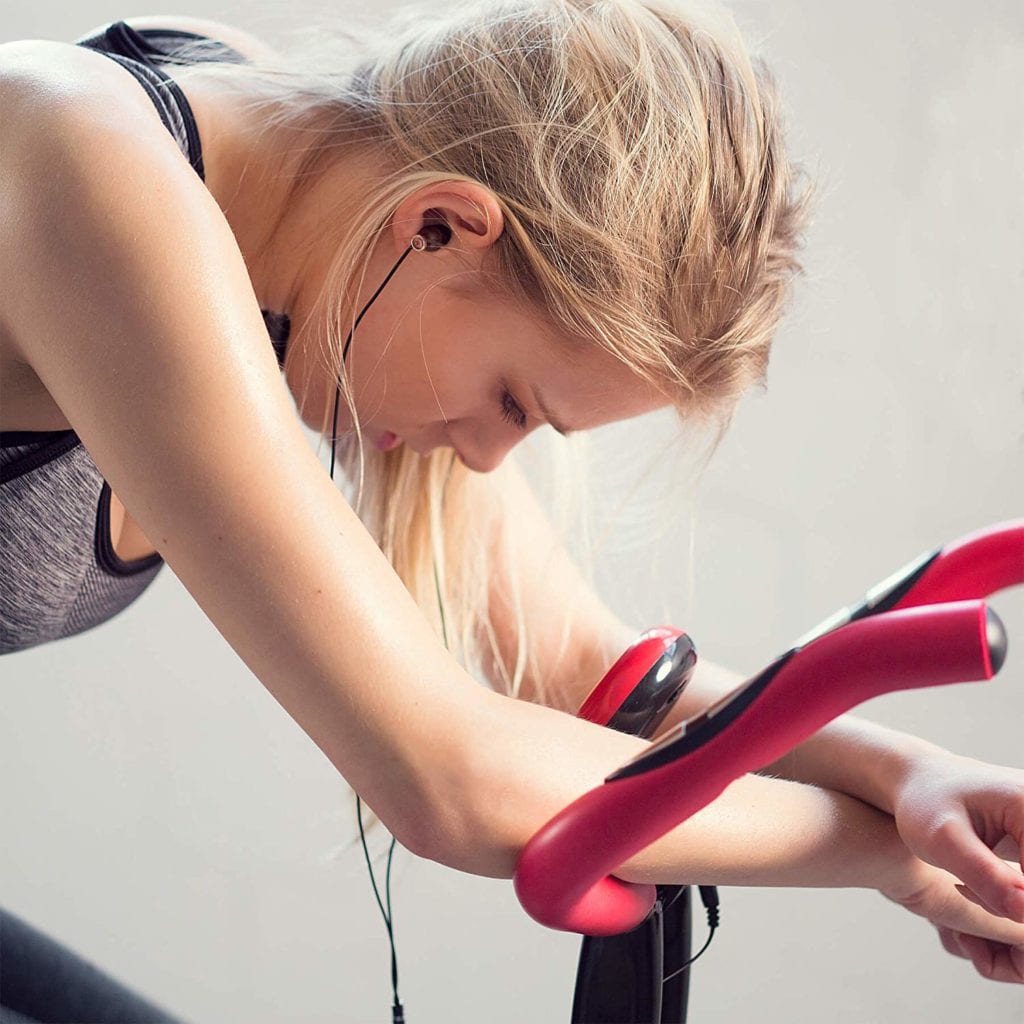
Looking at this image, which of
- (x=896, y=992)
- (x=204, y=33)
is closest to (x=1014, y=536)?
(x=204, y=33)

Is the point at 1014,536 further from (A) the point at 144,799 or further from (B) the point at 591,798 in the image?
(A) the point at 144,799

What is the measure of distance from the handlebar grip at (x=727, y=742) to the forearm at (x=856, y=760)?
190 mm

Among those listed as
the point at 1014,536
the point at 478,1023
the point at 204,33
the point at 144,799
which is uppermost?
the point at 204,33

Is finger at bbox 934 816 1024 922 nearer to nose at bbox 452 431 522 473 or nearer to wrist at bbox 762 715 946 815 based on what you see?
wrist at bbox 762 715 946 815

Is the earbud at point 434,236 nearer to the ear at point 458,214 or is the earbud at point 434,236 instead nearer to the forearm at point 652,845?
the ear at point 458,214

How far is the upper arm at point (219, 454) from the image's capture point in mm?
541

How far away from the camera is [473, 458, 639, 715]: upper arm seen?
0.97 m

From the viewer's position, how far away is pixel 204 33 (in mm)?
938

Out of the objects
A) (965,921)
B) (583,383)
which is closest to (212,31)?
(583,383)

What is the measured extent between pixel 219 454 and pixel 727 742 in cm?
25

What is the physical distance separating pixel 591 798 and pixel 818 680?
114 mm

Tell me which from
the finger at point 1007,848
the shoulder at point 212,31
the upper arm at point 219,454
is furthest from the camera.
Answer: the shoulder at point 212,31

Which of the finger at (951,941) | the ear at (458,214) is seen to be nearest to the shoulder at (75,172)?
the ear at (458,214)

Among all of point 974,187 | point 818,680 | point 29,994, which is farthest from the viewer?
point 974,187
